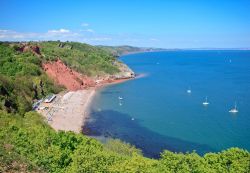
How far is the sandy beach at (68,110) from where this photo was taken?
7788 cm

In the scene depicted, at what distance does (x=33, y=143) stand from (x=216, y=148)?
38.4 m

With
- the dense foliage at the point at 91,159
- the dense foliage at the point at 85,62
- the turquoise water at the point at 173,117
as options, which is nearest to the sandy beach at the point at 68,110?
the turquoise water at the point at 173,117

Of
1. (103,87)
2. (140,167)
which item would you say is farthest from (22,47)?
(140,167)

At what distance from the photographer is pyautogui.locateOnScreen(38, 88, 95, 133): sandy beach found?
7788 centimetres

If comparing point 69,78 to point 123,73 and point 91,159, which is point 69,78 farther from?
point 91,159

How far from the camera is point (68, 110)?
9200cm

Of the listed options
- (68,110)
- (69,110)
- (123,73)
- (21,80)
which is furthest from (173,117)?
(123,73)

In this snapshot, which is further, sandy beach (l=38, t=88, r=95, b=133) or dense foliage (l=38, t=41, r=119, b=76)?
dense foliage (l=38, t=41, r=119, b=76)

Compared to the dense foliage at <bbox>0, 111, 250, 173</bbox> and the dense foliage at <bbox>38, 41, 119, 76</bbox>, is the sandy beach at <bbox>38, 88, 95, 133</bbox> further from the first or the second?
the dense foliage at <bbox>38, 41, 119, 76</bbox>

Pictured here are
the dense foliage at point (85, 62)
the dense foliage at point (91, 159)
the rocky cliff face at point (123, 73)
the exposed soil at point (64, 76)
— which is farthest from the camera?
the rocky cliff face at point (123, 73)

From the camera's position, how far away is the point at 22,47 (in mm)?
132375

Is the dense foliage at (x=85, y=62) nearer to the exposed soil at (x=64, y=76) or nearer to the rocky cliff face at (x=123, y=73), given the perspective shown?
the rocky cliff face at (x=123, y=73)

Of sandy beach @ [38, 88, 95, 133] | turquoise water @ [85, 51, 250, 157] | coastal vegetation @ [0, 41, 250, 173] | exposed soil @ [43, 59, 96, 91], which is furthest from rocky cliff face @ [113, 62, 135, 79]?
coastal vegetation @ [0, 41, 250, 173]

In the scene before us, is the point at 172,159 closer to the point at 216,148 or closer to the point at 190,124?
the point at 216,148
